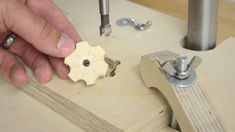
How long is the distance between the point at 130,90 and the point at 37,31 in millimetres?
152

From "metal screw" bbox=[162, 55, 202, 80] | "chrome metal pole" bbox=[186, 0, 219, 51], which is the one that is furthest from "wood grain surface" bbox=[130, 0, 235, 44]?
"metal screw" bbox=[162, 55, 202, 80]

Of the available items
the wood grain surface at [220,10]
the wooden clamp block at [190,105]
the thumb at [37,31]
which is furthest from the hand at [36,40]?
the wood grain surface at [220,10]

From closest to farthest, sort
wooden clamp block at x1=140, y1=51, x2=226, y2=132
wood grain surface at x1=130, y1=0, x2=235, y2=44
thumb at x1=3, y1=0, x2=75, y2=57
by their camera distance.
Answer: wooden clamp block at x1=140, y1=51, x2=226, y2=132 < thumb at x1=3, y1=0, x2=75, y2=57 < wood grain surface at x1=130, y1=0, x2=235, y2=44

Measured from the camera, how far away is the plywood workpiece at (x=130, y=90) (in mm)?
483

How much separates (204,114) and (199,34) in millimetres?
204

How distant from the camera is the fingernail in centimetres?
54

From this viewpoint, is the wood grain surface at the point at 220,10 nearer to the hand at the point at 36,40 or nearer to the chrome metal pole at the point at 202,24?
the chrome metal pole at the point at 202,24

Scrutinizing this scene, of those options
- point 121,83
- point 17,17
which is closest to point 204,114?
point 121,83

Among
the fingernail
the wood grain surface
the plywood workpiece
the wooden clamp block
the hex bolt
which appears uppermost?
the hex bolt

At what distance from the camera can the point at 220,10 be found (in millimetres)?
790

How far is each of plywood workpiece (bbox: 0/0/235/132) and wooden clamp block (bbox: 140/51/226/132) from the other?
0.03m

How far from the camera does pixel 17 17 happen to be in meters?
0.55

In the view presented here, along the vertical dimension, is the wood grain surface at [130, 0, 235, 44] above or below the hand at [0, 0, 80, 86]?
below

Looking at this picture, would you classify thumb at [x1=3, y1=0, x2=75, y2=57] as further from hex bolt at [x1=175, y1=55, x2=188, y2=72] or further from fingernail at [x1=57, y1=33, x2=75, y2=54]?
hex bolt at [x1=175, y1=55, x2=188, y2=72]
